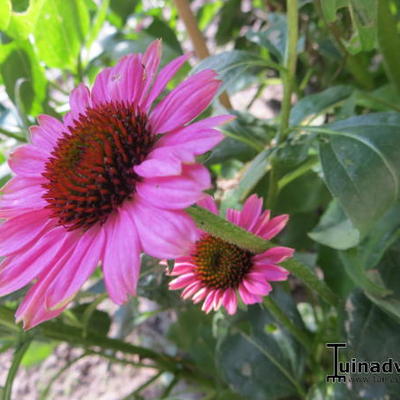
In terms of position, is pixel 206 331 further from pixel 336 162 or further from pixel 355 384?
pixel 336 162

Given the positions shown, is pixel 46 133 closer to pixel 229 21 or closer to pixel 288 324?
pixel 288 324

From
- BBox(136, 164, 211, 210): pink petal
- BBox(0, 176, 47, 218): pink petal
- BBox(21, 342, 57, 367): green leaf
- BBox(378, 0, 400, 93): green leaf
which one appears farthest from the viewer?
BBox(21, 342, 57, 367): green leaf

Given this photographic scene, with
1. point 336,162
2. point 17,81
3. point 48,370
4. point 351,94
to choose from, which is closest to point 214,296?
point 336,162

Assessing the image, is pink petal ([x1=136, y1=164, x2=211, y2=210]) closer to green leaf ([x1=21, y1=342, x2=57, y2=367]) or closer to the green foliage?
the green foliage

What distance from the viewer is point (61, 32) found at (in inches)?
28.7

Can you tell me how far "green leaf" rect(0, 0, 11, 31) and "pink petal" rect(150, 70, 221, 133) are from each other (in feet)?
1.05

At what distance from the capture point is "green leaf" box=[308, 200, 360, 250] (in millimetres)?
518

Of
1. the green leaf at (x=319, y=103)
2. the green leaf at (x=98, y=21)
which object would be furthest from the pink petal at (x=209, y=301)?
the green leaf at (x=98, y=21)

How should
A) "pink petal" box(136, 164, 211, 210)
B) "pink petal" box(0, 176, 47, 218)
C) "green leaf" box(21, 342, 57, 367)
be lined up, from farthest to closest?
"green leaf" box(21, 342, 57, 367) → "pink petal" box(0, 176, 47, 218) → "pink petal" box(136, 164, 211, 210)

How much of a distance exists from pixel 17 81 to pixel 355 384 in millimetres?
612

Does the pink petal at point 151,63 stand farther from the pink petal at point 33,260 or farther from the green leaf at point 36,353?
the green leaf at point 36,353

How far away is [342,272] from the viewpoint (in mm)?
678

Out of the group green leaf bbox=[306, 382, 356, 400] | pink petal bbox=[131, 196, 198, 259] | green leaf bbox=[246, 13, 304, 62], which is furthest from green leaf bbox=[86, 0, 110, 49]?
green leaf bbox=[306, 382, 356, 400]

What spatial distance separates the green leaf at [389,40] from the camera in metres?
0.62
